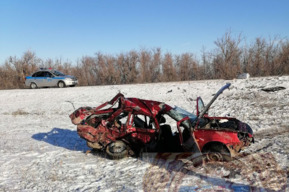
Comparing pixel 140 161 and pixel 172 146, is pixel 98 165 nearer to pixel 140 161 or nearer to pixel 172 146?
pixel 140 161

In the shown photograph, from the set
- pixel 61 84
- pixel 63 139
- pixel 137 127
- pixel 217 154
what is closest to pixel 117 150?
pixel 137 127

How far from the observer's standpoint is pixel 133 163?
655cm

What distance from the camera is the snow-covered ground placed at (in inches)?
205

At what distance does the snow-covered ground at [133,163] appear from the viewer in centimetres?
521

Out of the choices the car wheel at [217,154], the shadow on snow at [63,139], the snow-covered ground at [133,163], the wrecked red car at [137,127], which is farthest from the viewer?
the shadow on snow at [63,139]

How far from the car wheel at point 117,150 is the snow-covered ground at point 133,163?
17 cm

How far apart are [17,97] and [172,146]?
55.8ft

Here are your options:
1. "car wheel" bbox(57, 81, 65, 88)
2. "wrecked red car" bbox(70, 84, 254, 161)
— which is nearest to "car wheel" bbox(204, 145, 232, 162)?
"wrecked red car" bbox(70, 84, 254, 161)

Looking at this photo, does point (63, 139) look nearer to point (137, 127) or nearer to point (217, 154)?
point (137, 127)

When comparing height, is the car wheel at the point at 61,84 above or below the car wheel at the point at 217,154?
above

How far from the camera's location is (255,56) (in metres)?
27.4

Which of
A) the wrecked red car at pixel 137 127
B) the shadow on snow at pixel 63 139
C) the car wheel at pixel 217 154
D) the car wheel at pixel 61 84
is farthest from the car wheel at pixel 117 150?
the car wheel at pixel 61 84

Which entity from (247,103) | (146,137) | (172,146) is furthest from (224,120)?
(247,103)

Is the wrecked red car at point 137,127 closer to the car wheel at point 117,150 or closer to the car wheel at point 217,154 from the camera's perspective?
the car wheel at point 117,150
